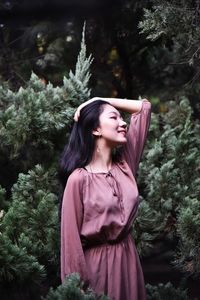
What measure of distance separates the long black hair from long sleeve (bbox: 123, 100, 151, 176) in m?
0.28

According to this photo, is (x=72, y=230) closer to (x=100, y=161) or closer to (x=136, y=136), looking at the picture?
(x=100, y=161)

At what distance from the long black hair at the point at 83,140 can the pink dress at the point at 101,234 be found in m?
0.10

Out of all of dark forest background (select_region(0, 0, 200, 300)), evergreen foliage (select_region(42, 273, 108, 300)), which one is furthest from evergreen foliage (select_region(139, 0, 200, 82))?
evergreen foliage (select_region(42, 273, 108, 300))

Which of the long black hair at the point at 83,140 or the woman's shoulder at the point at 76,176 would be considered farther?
the long black hair at the point at 83,140

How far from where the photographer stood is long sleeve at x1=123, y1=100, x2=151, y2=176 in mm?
4355

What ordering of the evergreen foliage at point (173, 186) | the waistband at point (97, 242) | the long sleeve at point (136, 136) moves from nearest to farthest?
the waistband at point (97, 242) → the long sleeve at point (136, 136) → the evergreen foliage at point (173, 186)

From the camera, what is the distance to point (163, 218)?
606 cm

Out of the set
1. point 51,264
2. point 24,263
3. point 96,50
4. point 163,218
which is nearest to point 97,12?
point 96,50

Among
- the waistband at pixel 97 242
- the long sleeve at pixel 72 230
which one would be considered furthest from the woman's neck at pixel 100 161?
the waistband at pixel 97 242

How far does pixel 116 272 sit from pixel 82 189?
0.55 m

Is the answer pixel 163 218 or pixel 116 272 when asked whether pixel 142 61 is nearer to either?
pixel 163 218

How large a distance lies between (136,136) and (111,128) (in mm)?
298

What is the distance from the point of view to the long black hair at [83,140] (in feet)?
13.7

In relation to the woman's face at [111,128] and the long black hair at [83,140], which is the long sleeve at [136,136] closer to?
the woman's face at [111,128]
